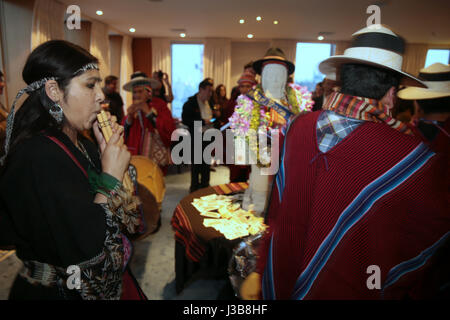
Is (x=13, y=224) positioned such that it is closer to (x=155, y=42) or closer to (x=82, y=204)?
(x=82, y=204)

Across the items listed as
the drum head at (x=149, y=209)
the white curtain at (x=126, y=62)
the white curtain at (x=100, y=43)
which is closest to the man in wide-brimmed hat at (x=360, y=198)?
the drum head at (x=149, y=209)

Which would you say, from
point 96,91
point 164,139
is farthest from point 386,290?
point 164,139

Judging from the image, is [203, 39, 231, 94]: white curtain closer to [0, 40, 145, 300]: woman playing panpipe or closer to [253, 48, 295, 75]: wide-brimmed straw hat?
[253, 48, 295, 75]: wide-brimmed straw hat

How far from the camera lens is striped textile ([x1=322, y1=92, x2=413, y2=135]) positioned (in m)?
1.06

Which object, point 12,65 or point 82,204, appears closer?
point 82,204

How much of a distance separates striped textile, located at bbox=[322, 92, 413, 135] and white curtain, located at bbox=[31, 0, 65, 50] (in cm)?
644

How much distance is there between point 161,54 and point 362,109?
10.5 m

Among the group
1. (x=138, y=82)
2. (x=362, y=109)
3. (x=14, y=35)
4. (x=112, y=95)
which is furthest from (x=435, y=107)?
(x=14, y=35)

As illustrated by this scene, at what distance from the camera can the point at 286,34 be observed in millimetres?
8867

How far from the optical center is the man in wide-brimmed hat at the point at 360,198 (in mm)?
953

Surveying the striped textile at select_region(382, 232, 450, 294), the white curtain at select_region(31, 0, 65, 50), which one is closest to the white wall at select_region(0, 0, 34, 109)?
the white curtain at select_region(31, 0, 65, 50)

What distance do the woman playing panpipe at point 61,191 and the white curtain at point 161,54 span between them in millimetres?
9979

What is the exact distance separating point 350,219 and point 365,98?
51cm

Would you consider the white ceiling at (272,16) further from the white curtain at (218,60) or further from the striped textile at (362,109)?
the striped textile at (362,109)
